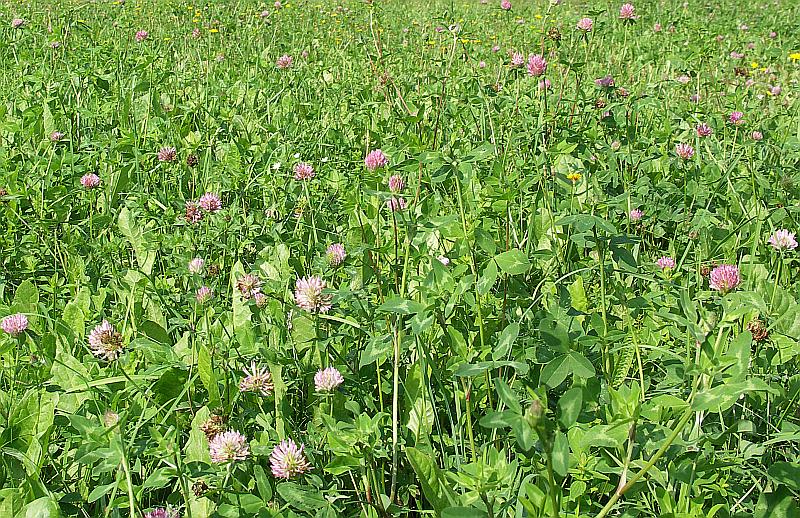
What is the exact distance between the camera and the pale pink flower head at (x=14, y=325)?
65.1 inches

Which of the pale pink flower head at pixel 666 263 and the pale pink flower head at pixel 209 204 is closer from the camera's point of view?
the pale pink flower head at pixel 666 263

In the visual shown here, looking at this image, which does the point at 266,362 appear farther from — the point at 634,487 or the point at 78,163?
the point at 78,163

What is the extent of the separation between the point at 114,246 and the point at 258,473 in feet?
3.89

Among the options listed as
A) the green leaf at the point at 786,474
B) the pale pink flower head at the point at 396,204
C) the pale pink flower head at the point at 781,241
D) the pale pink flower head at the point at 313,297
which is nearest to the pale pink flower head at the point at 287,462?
the pale pink flower head at the point at 313,297

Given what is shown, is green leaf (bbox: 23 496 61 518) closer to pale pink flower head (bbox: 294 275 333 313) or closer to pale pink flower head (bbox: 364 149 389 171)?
pale pink flower head (bbox: 294 275 333 313)

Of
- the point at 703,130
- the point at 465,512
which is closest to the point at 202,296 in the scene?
the point at 465,512

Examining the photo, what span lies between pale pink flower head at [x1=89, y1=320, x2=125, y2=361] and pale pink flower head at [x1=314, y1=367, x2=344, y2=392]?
39cm

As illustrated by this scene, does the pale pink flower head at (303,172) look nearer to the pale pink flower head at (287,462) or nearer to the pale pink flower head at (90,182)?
the pale pink flower head at (90,182)

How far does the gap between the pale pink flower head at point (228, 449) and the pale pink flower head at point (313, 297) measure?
34 centimetres

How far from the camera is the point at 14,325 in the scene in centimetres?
166

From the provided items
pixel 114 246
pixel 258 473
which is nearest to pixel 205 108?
pixel 114 246

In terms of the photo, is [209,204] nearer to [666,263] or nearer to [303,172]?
[303,172]

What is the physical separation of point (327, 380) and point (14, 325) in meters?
0.73

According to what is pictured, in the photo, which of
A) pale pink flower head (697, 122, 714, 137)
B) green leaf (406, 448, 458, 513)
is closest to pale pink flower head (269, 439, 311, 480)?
green leaf (406, 448, 458, 513)
